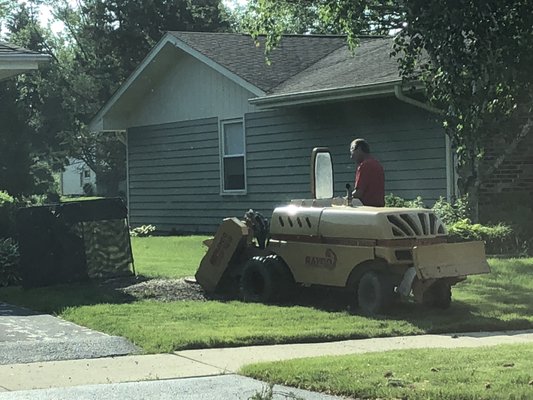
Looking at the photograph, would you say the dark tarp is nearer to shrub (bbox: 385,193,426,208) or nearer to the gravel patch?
the gravel patch

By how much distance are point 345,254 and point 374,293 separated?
0.57 meters

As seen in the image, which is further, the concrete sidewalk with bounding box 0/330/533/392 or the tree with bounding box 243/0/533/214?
the concrete sidewalk with bounding box 0/330/533/392

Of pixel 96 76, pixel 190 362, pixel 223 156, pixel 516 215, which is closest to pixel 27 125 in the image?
pixel 96 76

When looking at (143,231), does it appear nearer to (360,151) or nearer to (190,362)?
(360,151)

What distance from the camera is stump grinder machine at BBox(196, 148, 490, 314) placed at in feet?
31.2

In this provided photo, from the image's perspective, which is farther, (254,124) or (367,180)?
(254,124)

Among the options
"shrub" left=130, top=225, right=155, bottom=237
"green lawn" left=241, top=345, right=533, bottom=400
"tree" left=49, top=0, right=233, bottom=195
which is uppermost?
"tree" left=49, top=0, right=233, bottom=195

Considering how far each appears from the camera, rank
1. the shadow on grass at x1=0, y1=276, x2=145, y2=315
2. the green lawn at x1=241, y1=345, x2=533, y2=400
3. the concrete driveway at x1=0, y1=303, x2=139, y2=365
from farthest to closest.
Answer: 1. the shadow on grass at x1=0, y1=276, x2=145, y2=315
2. the concrete driveway at x1=0, y1=303, x2=139, y2=365
3. the green lawn at x1=241, y1=345, x2=533, y2=400

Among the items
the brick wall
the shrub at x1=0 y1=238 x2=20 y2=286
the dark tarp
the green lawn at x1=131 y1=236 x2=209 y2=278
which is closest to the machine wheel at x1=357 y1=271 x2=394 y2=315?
the green lawn at x1=131 y1=236 x2=209 y2=278

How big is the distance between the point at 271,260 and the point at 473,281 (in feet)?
10.5

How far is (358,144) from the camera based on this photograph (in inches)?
414

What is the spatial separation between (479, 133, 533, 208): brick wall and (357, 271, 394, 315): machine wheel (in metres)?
7.93

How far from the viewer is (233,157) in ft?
72.1

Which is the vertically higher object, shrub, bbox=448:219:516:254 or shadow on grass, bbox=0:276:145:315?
shrub, bbox=448:219:516:254
